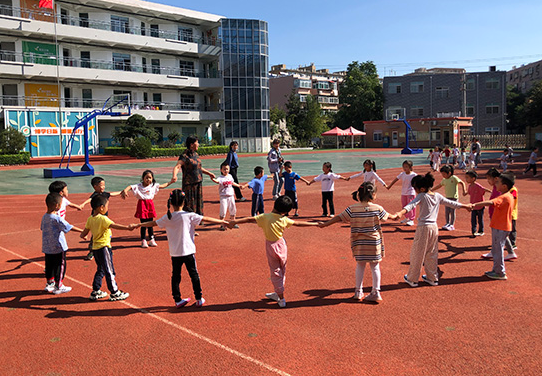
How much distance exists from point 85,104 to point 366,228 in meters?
46.7

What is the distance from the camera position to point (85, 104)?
47.1 meters

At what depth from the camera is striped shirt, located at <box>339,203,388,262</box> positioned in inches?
231

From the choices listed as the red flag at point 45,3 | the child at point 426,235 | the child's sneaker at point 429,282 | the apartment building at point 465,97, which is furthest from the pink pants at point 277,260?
the apartment building at point 465,97

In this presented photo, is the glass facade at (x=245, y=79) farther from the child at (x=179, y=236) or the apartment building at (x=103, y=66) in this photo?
the child at (x=179, y=236)

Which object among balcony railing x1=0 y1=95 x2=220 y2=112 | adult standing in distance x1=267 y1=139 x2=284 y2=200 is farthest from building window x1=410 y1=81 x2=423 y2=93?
adult standing in distance x1=267 y1=139 x2=284 y2=200

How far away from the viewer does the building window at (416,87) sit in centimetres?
7362

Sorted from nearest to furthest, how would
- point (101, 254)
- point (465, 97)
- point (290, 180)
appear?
point (101, 254) < point (290, 180) < point (465, 97)

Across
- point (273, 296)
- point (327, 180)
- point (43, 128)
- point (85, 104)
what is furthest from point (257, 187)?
point (85, 104)

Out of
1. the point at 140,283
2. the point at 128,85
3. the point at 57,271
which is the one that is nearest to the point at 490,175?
the point at 140,283

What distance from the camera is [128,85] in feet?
165

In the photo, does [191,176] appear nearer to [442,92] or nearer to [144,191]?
[144,191]

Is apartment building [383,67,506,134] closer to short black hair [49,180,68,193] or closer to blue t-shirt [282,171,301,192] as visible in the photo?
blue t-shirt [282,171,301,192]

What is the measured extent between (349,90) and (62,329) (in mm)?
76097

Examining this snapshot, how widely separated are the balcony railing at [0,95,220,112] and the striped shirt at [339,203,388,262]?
144 feet
